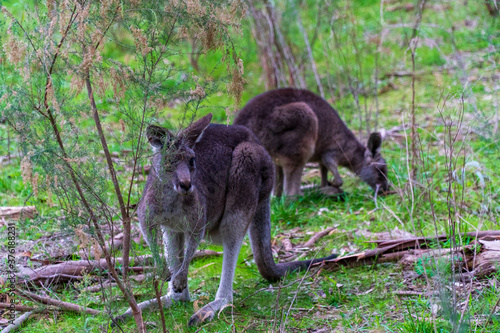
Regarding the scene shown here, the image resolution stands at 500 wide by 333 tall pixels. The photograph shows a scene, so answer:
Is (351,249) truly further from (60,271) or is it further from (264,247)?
(60,271)

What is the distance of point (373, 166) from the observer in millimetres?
6297

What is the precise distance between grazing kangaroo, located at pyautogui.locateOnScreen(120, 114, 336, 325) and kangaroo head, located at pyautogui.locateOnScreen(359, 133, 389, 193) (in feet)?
8.18

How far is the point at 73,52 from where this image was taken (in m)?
2.44

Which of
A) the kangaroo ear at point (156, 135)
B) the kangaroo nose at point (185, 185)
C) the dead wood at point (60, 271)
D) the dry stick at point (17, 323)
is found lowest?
the dry stick at point (17, 323)

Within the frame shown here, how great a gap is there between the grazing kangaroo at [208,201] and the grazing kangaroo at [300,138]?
2026 millimetres

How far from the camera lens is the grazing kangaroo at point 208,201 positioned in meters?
2.98

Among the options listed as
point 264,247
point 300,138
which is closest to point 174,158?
point 264,247

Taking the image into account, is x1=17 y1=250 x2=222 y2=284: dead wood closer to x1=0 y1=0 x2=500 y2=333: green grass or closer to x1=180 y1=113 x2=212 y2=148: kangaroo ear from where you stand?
x1=0 y1=0 x2=500 y2=333: green grass

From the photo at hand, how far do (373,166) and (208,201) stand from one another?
10.5ft

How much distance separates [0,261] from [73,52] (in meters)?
2.18

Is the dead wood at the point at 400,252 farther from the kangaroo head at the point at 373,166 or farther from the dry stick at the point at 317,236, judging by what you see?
the kangaroo head at the point at 373,166

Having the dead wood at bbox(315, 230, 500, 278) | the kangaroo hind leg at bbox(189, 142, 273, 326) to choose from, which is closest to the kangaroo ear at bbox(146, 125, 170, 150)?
the kangaroo hind leg at bbox(189, 142, 273, 326)

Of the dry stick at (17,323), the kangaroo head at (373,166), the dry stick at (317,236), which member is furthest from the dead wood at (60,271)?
the kangaroo head at (373,166)

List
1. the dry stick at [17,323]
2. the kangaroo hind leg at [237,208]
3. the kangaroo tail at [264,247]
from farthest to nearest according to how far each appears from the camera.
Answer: the kangaroo tail at [264,247] → the kangaroo hind leg at [237,208] → the dry stick at [17,323]
